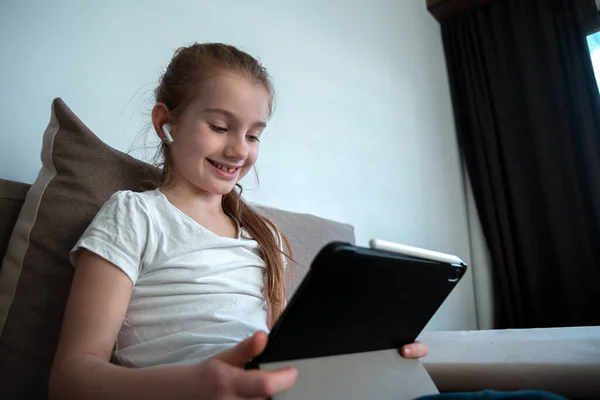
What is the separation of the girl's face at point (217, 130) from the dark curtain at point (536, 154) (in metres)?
1.86

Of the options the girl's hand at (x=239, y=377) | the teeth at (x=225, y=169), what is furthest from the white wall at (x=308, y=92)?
the girl's hand at (x=239, y=377)

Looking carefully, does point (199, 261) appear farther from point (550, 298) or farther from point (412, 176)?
point (550, 298)

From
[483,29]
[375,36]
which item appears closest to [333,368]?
[375,36]

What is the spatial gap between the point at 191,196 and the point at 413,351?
439 mm

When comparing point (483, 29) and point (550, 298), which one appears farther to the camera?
point (483, 29)

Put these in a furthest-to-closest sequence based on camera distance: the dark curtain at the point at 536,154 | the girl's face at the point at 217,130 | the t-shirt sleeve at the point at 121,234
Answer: the dark curtain at the point at 536,154 → the girl's face at the point at 217,130 → the t-shirt sleeve at the point at 121,234

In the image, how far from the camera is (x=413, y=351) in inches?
22.8

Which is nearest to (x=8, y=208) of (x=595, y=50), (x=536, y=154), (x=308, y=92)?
(x=308, y=92)

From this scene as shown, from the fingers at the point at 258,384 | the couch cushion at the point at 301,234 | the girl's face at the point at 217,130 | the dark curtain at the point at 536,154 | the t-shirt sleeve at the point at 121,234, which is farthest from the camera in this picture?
the dark curtain at the point at 536,154

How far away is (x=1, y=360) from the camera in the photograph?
1.80 feet

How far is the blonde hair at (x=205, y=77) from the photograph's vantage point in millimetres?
740

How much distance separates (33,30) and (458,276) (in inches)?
34.9

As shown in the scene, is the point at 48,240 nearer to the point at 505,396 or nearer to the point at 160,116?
the point at 160,116

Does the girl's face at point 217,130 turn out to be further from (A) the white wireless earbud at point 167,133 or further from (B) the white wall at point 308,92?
(B) the white wall at point 308,92
